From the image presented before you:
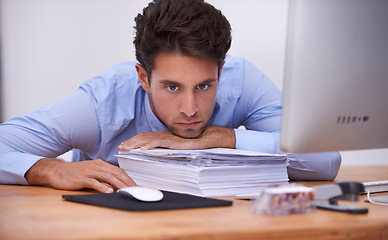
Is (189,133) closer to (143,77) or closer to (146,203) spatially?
(143,77)

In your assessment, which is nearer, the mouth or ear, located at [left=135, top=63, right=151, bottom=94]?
the mouth

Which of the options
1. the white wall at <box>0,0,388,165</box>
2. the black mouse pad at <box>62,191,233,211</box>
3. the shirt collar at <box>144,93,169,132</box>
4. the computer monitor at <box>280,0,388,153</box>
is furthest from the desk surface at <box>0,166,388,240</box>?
the white wall at <box>0,0,388,165</box>

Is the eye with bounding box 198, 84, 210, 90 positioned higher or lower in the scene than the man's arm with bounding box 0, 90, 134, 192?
higher

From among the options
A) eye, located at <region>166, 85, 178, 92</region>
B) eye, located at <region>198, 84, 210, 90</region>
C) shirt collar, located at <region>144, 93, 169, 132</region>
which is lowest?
shirt collar, located at <region>144, 93, 169, 132</region>

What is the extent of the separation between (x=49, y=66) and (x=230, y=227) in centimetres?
235

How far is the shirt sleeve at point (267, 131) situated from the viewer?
4.95 feet

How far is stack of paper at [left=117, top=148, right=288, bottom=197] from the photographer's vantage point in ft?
3.58

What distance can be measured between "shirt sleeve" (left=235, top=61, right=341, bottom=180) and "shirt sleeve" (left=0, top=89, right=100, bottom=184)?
20.8 inches

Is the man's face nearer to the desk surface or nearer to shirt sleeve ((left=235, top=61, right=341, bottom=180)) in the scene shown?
shirt sleeve ((left=235, top=61, right=341, bottom=180))

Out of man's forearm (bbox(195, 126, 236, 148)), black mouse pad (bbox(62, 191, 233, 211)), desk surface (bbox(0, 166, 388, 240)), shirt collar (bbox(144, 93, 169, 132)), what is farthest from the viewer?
shirt collar (bbox(144, 93, 169, 132))

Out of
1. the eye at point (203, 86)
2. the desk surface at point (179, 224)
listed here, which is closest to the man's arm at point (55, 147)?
the desk surface at point (179, 224)

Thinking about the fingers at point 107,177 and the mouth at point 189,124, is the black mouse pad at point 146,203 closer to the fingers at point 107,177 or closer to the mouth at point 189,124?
the fingers at point 107,177

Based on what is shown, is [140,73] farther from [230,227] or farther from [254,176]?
[230,227]

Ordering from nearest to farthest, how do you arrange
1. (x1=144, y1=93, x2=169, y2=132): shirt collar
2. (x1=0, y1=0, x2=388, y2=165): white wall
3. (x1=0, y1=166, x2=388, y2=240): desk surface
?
1. (x1=0, y1=166, x2=388, y2=240): desk surface
2. (x1=144, y1=93, x2=169, y2=132): shirt collar
3. (x1=0, y1=0, x2=388, y2=165): white wall
